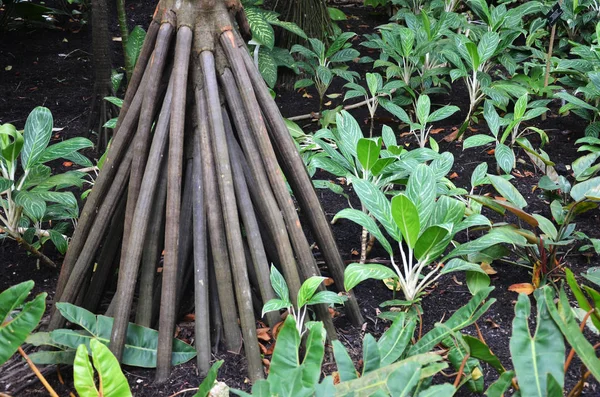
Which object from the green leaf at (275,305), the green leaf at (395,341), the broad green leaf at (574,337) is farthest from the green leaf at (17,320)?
the broad green leaf at (574,337)

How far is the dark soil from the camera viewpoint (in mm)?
2439

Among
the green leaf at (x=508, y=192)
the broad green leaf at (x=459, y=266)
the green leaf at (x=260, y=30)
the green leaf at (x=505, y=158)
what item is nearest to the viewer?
the broad green leaf at (x=459, y=266)

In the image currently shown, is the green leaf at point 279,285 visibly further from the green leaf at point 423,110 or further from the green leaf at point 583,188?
the green leaf at point 423,110

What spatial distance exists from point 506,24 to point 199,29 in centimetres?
283

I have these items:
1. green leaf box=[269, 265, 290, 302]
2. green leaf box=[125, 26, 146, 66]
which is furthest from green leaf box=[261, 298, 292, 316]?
green leaf box=[125, 26, 146, 66]

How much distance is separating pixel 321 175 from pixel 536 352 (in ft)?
7.40

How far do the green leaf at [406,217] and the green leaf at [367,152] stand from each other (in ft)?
1.42

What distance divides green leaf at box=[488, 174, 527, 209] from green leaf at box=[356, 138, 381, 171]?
548mm

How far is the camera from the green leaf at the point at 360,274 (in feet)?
7.74

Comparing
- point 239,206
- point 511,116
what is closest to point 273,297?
point 239,206

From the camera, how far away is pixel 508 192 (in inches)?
117

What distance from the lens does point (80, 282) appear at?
2580 millimetres

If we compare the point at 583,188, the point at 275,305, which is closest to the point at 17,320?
the point at 275,305

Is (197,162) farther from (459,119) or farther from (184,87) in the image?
(459,119)
